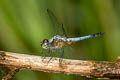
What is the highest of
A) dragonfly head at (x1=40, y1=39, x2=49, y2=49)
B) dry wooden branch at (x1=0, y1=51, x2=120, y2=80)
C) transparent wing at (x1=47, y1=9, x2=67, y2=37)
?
transparent wing at (x1=47, y1=9, x2=67, y2=37)

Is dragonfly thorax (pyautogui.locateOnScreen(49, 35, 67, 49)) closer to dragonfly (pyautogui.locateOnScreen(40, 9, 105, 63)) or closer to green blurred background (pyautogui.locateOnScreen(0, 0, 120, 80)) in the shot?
dragonfly (pyautogui.locateOnScreen(40, 9, 105, 63))

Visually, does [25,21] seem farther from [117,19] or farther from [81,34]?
[117,19]

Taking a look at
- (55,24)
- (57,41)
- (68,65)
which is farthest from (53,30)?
(68,65)

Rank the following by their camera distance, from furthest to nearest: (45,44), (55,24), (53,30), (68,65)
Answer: (53,30), (55,24), (45,44), (68,65)

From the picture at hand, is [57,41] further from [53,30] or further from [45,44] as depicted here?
[53,30]

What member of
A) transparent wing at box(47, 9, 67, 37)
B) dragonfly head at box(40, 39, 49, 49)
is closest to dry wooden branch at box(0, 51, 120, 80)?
dragonfly head at box(40, 39, 49, 49)

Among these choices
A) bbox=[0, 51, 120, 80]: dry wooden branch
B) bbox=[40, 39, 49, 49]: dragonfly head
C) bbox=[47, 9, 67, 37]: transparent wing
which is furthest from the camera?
bbox=[47, 9, 67, 37]: transparent wing
